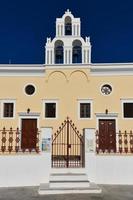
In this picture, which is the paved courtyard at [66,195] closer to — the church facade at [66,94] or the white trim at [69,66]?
the church facade at [66,94]

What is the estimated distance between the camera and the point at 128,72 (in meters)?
20.5

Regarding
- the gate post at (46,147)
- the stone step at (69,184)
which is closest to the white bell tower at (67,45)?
the gate post at (46,147)

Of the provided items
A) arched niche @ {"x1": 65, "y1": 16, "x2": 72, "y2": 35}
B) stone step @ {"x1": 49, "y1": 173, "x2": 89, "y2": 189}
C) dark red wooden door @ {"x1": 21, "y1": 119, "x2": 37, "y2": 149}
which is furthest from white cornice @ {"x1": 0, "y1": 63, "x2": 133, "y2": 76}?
stone step @ {"x1": 49, "y1": 173, "x2": 89, "y2": 189}

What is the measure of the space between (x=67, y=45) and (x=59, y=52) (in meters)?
1.23

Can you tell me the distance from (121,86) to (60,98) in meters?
4.07

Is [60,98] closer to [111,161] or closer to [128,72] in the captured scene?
[128,72]

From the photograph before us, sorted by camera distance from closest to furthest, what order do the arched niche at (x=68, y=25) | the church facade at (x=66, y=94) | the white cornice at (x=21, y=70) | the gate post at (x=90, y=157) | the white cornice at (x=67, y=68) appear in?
the gate post at (x=90, y=157) → the church facade at (x=66, y=94) → the white cornice at (x=67, y=68) → the white cornice at (x=21, y=70) → the arched niche at (x=68, y=25)

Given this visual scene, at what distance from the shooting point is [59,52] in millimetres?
21719

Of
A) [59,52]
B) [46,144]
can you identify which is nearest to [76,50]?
[59,52]

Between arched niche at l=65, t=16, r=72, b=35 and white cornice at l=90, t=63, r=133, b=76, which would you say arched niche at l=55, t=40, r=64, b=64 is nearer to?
arched niche at l=65, t=16, r=72, b=35

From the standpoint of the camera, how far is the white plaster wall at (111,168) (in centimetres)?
1304

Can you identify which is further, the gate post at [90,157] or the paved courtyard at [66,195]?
the gate post at [90,157]

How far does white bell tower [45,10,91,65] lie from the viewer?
20.7 m

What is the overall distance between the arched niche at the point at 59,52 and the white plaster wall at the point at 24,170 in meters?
9.78
